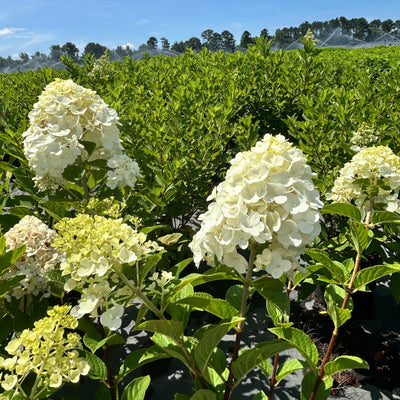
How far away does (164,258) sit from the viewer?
9.04 ft

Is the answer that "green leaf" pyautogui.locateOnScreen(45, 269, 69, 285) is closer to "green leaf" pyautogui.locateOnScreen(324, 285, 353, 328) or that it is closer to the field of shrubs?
the field of shrubs

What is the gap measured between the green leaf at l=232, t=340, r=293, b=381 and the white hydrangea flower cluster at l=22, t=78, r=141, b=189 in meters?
1.19

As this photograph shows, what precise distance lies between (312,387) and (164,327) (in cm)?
101

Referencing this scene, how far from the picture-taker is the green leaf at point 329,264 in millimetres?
1562

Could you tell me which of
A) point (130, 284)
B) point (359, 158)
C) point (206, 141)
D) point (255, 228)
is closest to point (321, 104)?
point (206, 141)

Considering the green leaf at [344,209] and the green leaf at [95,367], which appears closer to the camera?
the green leaf at [95,367]

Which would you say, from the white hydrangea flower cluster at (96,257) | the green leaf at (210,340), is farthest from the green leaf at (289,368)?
the white hydrangea flower cluster at (96,257)

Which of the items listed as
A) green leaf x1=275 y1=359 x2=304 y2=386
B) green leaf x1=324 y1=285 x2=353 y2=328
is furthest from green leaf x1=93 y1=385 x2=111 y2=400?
green leaf x1=324 y1=285 x2=353 y2=328

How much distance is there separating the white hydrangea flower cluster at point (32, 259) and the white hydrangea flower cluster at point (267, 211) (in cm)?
93

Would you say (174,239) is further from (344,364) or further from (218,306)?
(344,364)

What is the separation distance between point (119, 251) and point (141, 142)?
240 cm

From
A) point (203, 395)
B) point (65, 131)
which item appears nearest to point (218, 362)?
point (203, 395)

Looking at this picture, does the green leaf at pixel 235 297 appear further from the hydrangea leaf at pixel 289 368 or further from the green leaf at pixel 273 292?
the hydrangea leaf at pixel 289 368

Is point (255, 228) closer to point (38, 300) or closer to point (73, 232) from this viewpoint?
point (73, 232)
